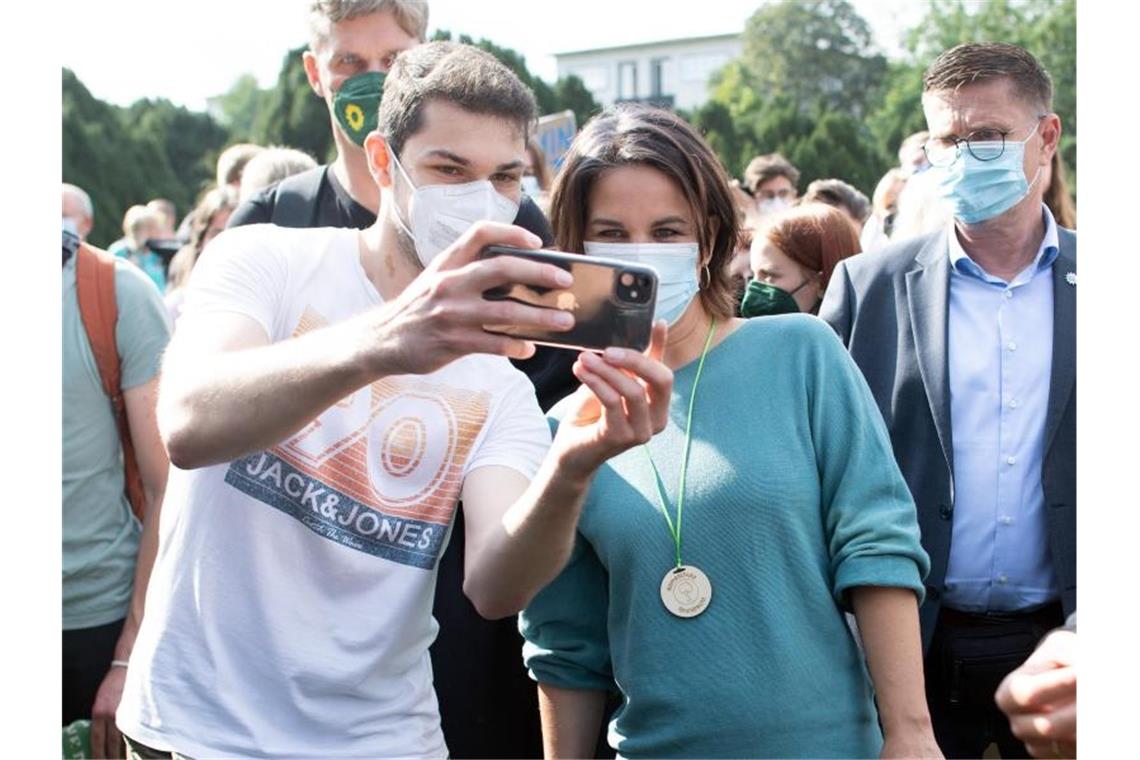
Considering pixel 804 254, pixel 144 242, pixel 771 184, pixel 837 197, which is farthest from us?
pixel 144 242

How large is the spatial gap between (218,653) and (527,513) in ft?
2.01

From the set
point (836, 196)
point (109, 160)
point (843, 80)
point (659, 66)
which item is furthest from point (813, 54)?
point (836, 196)

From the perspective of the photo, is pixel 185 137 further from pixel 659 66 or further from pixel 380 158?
pixel 380 158

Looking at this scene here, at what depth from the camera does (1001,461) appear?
→ 3.55 meters

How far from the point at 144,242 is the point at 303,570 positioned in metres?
9.28

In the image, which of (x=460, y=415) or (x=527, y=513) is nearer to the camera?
(x=527, y=513)

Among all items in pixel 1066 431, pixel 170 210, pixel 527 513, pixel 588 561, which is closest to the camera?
pixel 527 513

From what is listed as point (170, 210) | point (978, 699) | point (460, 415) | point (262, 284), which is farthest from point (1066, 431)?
point (170, 210)

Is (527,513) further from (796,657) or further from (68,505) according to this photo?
(68,505)

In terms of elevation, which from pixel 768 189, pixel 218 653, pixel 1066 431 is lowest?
pixel 218 653

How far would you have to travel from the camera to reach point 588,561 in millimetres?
2781

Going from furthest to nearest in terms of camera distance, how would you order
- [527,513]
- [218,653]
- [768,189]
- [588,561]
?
[768,189]
[588,561]
[218,653]
[527,513]

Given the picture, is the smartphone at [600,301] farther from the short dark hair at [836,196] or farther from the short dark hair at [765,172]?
the short dark hair at [765,172]

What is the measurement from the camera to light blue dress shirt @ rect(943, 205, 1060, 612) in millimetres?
3512
